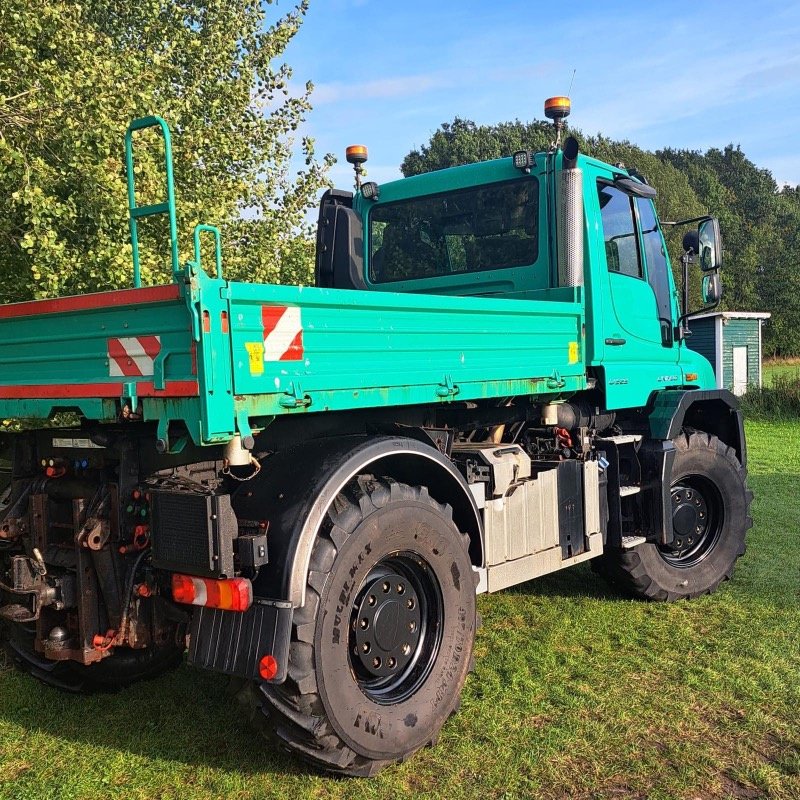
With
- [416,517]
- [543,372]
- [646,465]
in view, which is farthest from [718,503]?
[416,517]

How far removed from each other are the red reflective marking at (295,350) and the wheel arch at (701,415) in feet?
10.7

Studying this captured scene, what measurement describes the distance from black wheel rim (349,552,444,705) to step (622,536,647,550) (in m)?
2.01

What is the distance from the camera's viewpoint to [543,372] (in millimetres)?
4414

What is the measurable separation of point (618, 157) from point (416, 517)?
2029 inches

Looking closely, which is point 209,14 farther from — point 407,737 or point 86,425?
point 407,737

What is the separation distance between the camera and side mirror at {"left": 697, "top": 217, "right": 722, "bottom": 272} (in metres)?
5.23

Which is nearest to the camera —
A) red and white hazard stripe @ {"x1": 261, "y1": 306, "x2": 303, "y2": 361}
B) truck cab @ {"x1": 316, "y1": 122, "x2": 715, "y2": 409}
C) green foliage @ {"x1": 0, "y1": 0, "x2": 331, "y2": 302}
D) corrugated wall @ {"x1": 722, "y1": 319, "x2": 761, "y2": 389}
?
red and white hazard stripe @ {"x1": 261, "y1": 306, "x2": 303, "y2": 361}

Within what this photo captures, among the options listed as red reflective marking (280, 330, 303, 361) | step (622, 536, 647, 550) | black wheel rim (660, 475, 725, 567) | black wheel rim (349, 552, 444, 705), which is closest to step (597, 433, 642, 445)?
black wheel rim (660, 475, 725, 567)

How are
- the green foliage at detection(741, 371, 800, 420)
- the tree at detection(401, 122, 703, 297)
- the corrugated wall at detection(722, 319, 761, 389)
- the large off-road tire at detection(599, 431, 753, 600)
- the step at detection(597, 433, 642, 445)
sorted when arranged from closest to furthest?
the step at detection(597, 433, 642, 445) → the large off-road tire at detection(599, 431, 753, 600) → the green foliage at detection(741, 371, 800, 420) → the corrugated wall at detection(722, 319, 761, 389) → the tree at detection(401, 122, 703, 297)

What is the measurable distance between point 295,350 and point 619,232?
3.12m

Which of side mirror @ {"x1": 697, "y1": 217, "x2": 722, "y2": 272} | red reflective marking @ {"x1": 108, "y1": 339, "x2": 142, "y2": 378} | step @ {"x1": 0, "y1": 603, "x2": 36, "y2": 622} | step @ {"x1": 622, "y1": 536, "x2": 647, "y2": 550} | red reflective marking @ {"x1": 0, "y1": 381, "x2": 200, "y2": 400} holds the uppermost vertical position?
side mirror @ {"x1": 697, "y1": 217, "x2": 722, "y2": 272}

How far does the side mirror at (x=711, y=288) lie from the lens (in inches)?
209

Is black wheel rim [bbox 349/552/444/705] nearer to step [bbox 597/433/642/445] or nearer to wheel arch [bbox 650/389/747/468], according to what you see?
step [bbox 597/433/642/445]

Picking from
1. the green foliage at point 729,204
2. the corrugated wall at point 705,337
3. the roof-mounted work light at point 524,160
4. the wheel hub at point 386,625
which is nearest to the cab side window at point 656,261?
the roof-mounted work light at point 524,160
